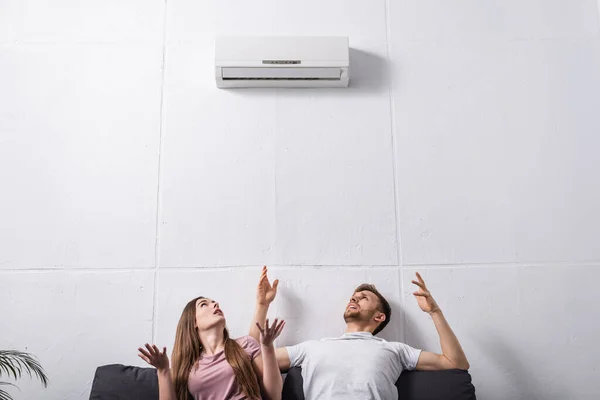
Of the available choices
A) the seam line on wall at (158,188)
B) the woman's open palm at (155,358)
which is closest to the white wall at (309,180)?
the seam line on wall at (158,188)

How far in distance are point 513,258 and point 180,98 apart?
2046mm

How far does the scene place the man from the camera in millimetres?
2639

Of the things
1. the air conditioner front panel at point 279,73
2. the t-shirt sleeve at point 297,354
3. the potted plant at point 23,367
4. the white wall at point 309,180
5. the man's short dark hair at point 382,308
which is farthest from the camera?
the air conditioner front panel at point 279,73

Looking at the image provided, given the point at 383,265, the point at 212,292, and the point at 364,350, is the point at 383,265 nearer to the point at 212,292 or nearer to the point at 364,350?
the point at 364,350

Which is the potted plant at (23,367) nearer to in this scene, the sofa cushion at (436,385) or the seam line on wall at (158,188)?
the seam line on wall at (158,188)

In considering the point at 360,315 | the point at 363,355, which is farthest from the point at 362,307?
the point at 363,355

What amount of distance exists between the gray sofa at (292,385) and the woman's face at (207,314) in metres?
0.31

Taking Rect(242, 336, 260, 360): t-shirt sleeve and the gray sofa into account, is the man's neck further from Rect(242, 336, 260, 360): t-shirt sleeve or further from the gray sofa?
Rect(242, 336, 260, 360): t-shirt sleeve

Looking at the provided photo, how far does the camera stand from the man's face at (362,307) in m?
2.89

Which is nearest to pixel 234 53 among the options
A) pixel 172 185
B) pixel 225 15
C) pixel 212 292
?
pixel 225 15

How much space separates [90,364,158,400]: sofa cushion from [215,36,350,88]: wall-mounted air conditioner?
1590mm

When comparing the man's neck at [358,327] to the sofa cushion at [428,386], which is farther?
the man's neck at [358,327]

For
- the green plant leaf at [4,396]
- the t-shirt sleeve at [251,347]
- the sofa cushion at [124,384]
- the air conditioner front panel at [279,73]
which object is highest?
the air conditioner front panel at [279,73]

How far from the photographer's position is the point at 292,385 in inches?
107
